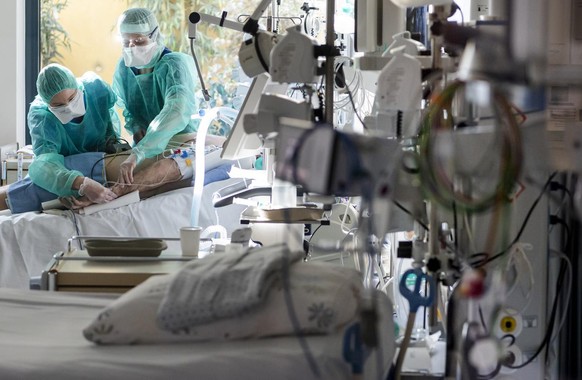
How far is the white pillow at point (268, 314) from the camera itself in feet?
7.06

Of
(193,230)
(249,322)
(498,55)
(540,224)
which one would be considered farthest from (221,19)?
(498,55)

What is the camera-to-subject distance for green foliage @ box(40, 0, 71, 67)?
6.59 metres

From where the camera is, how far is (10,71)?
6387mm

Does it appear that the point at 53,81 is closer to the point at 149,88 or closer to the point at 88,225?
the point at 149,88

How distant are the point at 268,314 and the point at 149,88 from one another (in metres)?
3.38

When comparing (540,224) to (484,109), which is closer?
(484,109)

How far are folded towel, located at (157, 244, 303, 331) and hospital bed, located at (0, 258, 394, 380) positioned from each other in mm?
66

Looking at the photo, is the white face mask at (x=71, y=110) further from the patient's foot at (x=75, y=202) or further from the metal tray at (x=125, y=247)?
the metal tray at (x=125, y=247)

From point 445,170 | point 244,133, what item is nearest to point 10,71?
point 244,133

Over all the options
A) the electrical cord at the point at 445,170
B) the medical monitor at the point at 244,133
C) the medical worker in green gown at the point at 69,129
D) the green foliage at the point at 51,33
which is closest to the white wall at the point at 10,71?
the green foliage at the point at 51,33

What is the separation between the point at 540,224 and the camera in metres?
2.78

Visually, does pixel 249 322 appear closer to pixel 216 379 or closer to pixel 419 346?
pixel 216 379

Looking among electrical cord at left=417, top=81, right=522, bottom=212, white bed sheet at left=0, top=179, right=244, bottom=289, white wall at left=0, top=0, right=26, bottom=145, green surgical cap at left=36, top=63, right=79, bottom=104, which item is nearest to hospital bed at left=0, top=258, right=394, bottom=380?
electrical cord at left=417, top=81, right=522, bottom=212

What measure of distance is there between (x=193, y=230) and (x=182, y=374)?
1.54m
